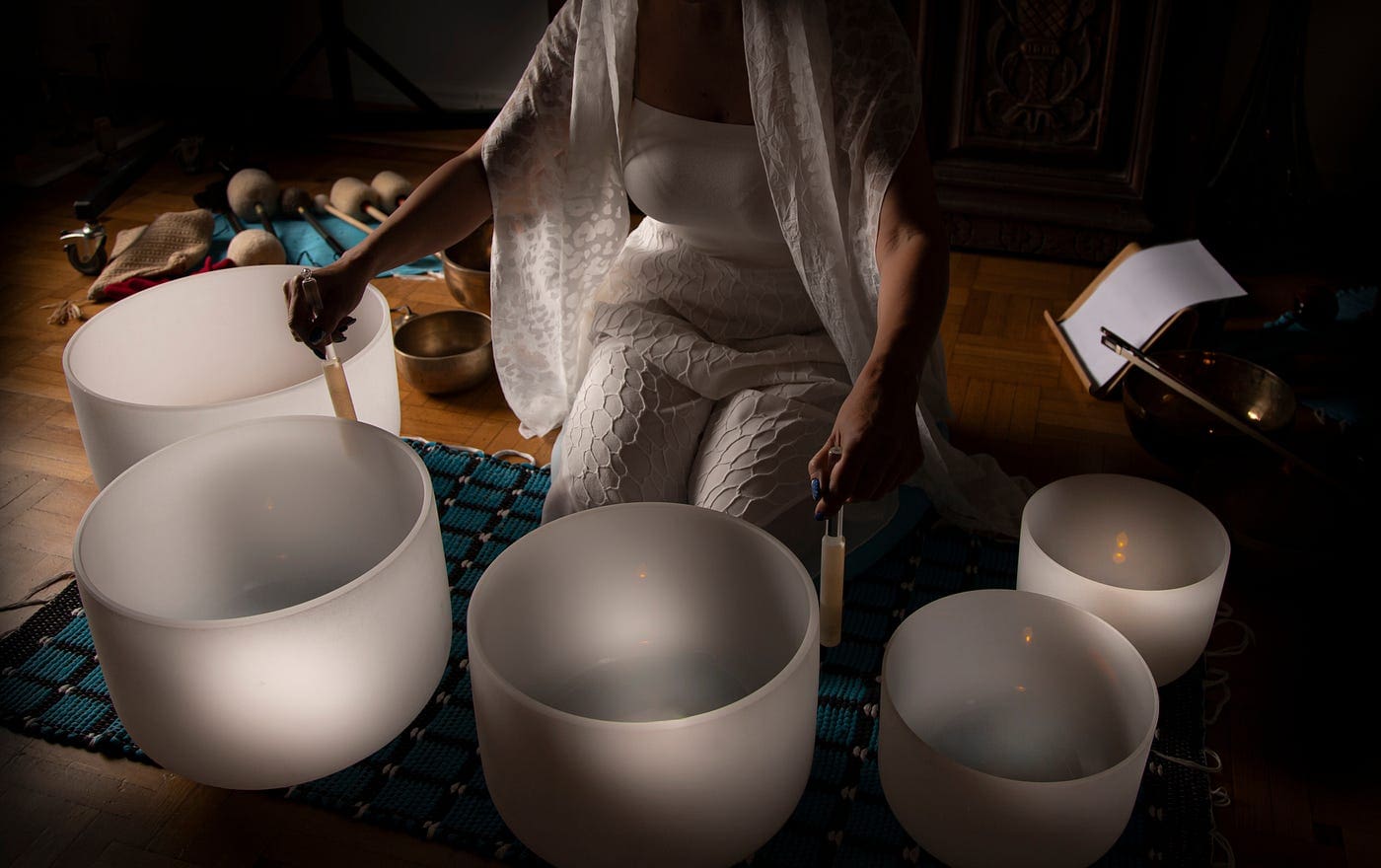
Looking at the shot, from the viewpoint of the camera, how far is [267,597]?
4.11 feet

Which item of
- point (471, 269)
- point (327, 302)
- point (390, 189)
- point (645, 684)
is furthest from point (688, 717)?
point (390, 189)

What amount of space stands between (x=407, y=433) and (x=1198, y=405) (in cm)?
109

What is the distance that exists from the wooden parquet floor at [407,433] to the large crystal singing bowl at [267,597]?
98mm

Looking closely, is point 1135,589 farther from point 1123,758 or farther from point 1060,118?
point 1060,118

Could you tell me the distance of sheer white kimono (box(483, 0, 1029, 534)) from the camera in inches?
47.8

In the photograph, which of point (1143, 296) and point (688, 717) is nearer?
point (688, 717)

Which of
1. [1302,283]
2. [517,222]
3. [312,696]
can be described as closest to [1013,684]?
[312,696]

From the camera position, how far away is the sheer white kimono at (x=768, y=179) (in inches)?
47.8

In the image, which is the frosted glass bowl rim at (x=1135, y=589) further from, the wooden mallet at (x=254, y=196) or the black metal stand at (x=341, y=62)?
the black metal stand at (x=341, y=62)

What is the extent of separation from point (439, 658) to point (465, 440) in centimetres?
59

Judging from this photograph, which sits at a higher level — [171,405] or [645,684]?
[171,405]

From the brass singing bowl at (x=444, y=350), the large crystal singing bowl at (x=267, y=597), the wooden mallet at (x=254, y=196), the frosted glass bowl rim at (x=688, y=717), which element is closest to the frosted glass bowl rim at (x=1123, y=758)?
the frosted glass bowl rim at (x=688, y=717)

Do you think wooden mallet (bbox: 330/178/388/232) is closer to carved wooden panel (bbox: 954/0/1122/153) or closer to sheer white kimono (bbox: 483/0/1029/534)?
sheer white kimono (bbox: 483/0/1029/534)

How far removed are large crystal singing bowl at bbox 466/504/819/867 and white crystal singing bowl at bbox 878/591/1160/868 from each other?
0.11 metres
